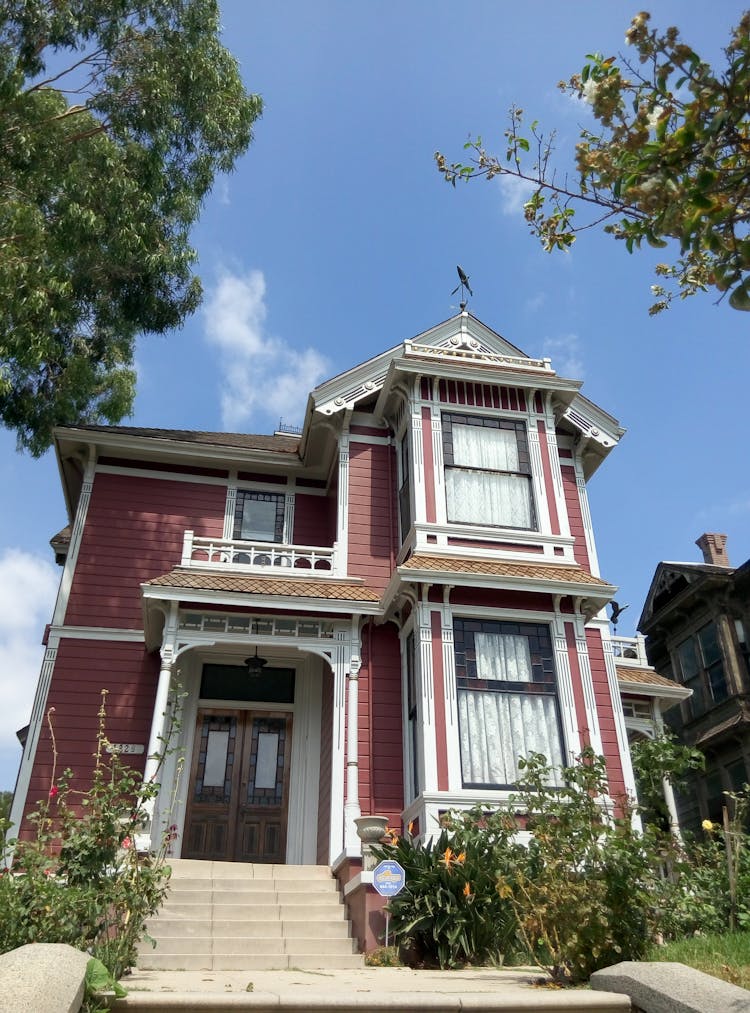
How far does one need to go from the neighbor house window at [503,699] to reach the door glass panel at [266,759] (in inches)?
143

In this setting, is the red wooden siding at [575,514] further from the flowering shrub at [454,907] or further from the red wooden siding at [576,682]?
the flowering shrub at [454,907]

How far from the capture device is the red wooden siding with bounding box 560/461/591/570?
14.6m

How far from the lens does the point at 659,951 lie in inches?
235

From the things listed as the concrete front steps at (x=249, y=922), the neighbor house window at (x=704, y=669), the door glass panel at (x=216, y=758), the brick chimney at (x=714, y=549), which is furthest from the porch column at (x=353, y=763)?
the brick chimney at (x=714, y=549)

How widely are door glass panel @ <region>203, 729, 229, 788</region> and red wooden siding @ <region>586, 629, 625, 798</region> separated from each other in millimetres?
5916

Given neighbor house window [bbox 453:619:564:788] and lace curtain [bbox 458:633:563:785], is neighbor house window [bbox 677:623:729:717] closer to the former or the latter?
neighbor house window [bbox 453:619:564:788]

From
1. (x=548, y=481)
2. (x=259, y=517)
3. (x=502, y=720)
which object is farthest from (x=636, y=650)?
(x=259, y=517)

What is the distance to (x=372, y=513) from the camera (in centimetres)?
1419

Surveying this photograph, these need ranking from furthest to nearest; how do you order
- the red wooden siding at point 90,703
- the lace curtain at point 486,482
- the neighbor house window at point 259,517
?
the neighbor house window at point 259,517 < the lace curtain at point 486,482 < the red wooden siding at point 90,703

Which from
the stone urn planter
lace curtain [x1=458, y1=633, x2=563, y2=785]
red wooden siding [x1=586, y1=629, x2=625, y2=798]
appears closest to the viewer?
the stone urn planter

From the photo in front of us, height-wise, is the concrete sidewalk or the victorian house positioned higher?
the victorian house

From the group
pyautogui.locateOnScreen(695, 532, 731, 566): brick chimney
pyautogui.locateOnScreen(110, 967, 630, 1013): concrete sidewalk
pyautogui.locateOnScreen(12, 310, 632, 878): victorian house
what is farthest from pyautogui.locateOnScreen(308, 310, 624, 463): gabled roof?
pyautogui.locateOnScreen(695, 532, 731, 566): brick chimney

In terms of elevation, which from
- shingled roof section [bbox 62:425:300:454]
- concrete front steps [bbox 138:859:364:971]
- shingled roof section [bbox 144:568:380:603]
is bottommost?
concrete front steps [bbox 138:859:364:971]

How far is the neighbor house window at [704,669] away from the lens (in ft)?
73.1
